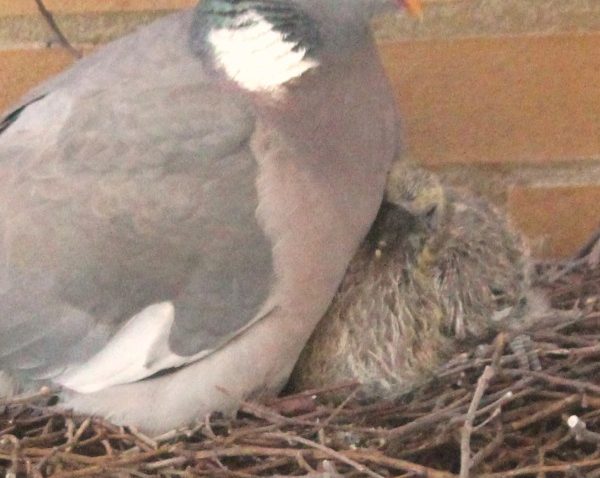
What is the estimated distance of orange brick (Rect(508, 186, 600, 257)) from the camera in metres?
0.97

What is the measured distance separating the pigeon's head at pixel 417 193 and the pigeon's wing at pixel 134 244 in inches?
6.1

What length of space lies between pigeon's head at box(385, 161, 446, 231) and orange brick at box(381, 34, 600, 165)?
161 millimetres

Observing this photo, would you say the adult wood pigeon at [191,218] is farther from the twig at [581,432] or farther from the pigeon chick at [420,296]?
the twig at [581,432]

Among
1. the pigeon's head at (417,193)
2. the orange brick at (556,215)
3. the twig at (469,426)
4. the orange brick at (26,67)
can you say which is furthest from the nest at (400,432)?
the orange brick at (26,67)

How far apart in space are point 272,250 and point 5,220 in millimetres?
223

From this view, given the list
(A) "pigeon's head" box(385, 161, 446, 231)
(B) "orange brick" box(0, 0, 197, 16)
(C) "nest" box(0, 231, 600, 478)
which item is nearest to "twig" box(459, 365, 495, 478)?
(C) "nest" box(0, 231, 600, 478)

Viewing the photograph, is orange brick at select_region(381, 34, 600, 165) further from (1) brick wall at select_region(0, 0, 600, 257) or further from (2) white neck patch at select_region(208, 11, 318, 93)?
(2) white neck patch at select_region(208, 11, 318, 93)

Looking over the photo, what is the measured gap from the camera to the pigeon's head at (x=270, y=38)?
0.74 metres

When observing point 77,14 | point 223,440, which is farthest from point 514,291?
point 77,14

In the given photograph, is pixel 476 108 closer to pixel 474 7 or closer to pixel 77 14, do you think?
pixel 474 7

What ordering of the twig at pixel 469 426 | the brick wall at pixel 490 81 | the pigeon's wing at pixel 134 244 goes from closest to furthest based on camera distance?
the twig at pixel 469 426, the pigeon's wing at pixel 134 244, the brick wall at pixel 490 81

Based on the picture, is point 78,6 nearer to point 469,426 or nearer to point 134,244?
point 134,244

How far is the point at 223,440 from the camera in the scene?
2.23 feet

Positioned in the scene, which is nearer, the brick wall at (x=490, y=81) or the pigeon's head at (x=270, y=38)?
the pigeon's head at (x=270, y=38)
